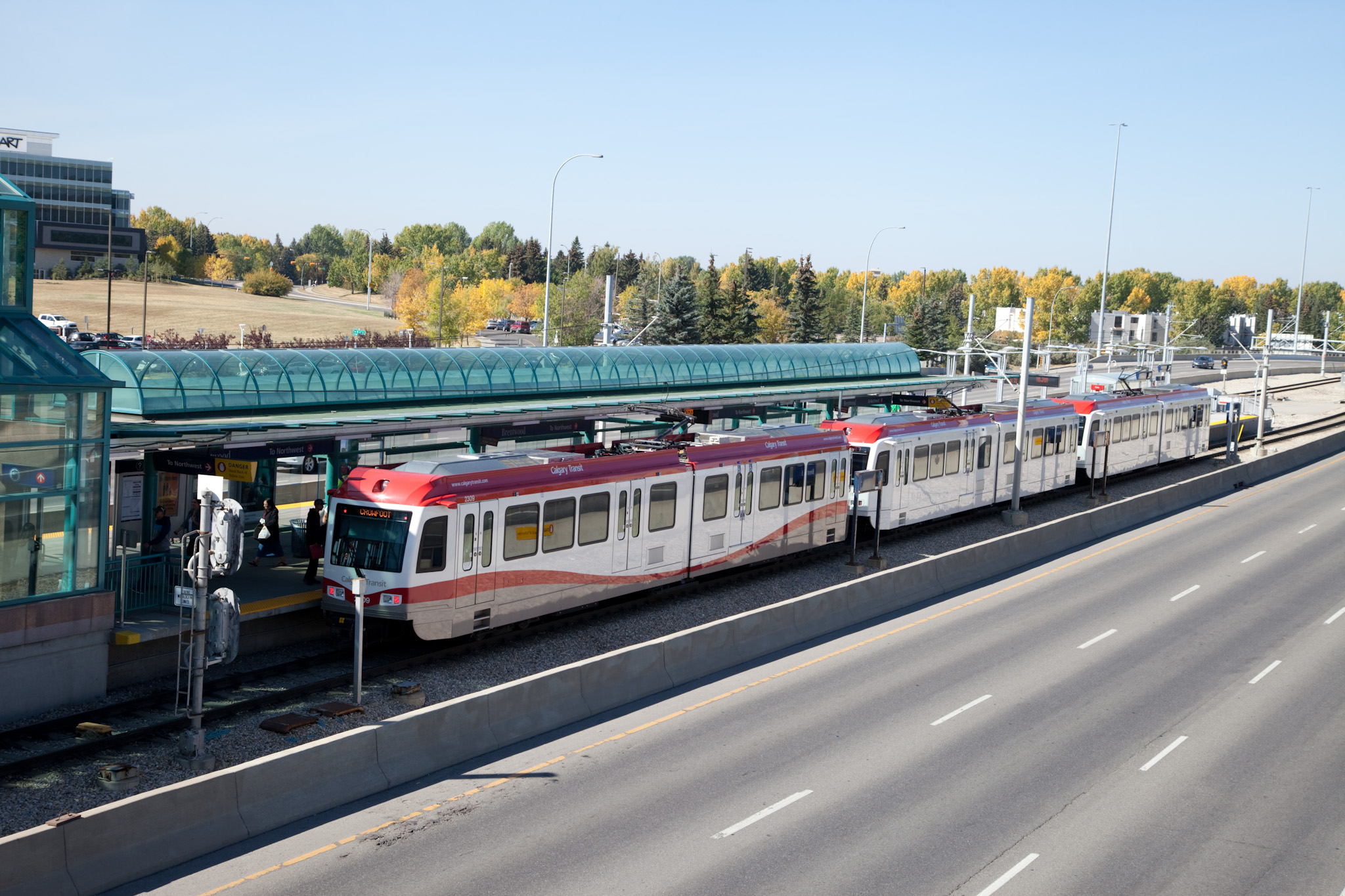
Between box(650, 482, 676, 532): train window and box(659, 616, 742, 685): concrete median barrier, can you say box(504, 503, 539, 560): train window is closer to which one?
box(659, 616, 742, 685): concrete median barrier

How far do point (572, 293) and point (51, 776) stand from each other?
8397 cm

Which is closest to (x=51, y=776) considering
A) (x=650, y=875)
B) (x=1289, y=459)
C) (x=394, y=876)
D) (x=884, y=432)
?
(x=394, y=876)

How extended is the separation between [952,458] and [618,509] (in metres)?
14.2

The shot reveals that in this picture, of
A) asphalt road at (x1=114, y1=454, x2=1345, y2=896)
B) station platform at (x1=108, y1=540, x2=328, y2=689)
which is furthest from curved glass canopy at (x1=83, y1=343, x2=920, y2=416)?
asphalt road at (x1=114, y1=454, x2=1345, y2=896)

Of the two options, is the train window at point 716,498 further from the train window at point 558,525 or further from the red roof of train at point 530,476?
the train window at point 558,525

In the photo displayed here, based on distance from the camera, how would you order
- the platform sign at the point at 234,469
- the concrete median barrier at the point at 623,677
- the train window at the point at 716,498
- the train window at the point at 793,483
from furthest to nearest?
the train window at the point at 793,483 → the train window at the point at 716,498 → the platform sign at the point at 234,469 → the concrete median barrier at the point at 623,677

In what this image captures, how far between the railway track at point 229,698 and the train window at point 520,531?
1.64 m

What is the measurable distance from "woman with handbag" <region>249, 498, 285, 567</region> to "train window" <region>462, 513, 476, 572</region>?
5.13 m

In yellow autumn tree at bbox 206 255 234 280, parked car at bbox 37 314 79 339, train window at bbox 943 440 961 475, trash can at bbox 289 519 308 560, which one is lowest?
trash can at bbox 289 519 308 560

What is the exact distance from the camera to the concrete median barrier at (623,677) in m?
17.2

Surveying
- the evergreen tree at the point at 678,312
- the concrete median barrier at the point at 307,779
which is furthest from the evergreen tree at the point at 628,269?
the concrete median barrier at the point at 307,779

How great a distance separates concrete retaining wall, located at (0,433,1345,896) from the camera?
434 inches

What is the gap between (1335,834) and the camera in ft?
43.6

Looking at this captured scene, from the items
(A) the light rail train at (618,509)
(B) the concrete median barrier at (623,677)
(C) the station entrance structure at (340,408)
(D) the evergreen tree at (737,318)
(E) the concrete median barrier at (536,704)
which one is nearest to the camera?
(E) the concrete median barrier at (536,704)
